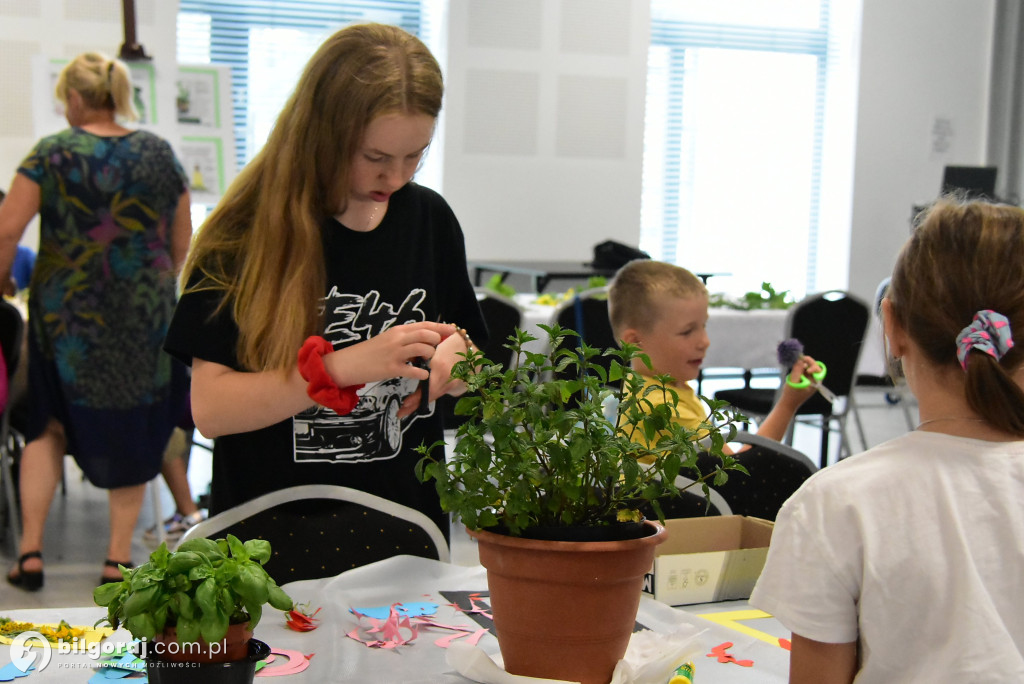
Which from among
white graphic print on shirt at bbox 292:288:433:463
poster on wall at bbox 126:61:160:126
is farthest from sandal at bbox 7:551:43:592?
poster on wall at bbox 126:61:160:126

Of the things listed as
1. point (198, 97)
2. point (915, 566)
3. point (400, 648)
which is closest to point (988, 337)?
point (915, 566)

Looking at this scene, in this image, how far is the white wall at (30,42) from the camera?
6.08 m

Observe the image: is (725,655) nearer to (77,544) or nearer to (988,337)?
(988,337)

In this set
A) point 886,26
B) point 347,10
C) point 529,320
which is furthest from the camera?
point 886,26

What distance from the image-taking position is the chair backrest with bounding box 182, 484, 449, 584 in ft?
4.43

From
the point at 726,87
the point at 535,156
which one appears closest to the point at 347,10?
the point at 535,156

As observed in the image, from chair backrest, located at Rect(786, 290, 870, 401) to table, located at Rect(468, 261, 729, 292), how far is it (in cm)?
89

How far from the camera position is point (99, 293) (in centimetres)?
304

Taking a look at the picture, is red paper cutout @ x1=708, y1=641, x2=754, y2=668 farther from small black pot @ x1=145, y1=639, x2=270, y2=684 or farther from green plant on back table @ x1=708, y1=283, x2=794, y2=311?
green plant on back table @ x1=708, y1=283, x2=794, y2=311

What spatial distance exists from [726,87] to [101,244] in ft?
19.7

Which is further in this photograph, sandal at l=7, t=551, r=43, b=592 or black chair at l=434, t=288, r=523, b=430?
black chair at l=434, t=288, r=523, b=430

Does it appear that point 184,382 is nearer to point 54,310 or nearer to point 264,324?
point 54,310

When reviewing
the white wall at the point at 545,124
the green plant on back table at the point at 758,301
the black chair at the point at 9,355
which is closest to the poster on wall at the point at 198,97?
the white wall at the point at 545,124

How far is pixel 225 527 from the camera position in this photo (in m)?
1.32
